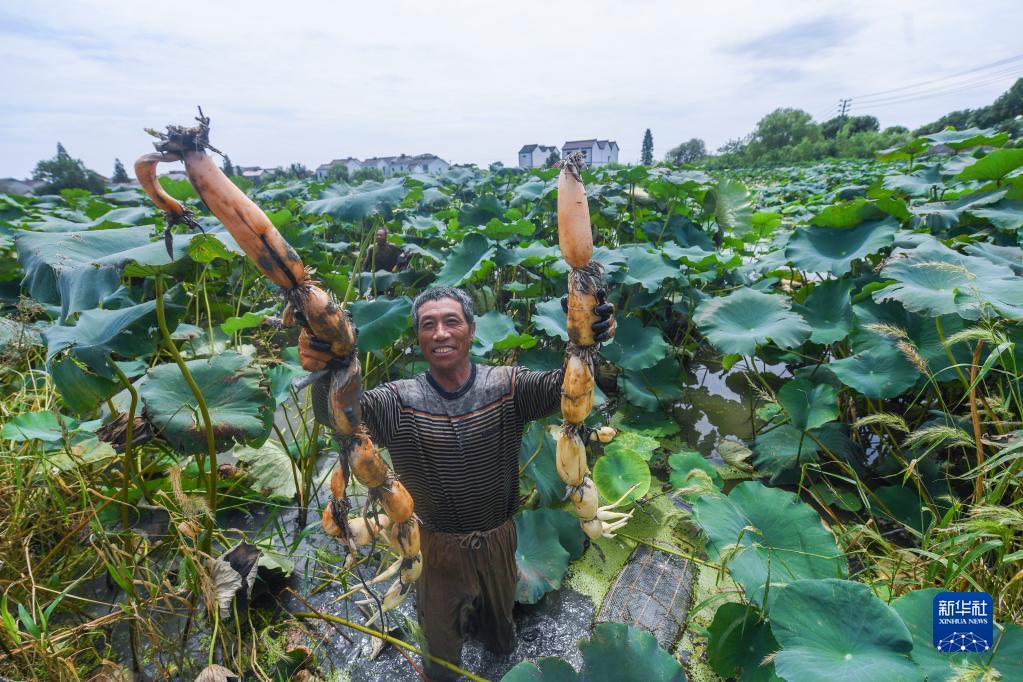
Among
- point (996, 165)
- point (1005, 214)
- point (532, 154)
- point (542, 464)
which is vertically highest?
point (532, 154)

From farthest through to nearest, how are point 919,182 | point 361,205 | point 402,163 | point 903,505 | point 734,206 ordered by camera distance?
point 402,163 < point 734,206 < point 919,182 < point 361,205 < point 903,505

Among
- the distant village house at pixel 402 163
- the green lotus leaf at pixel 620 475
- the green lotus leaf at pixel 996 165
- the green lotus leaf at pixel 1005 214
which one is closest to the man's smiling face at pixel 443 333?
the green lotus leaf at pixel 620 475

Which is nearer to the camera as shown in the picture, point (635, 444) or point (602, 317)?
point (602, 317)

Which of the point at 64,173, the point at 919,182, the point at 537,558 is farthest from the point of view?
the point at 64,173

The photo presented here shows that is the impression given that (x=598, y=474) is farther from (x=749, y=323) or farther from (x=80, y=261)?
(x=80, y=261)

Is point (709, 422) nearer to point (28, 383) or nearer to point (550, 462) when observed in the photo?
point (550, 462)

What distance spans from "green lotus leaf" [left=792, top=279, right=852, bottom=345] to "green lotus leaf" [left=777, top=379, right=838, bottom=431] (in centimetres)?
29

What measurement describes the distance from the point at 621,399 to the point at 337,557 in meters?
2.30

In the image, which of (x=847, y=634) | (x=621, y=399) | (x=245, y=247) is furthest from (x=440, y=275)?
(x=847, y=634)

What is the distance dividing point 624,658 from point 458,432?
2.48 feet

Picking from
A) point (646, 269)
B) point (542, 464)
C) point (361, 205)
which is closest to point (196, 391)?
point (542, 464)

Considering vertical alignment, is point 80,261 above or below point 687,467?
above

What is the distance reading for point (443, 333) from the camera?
1.44 meters

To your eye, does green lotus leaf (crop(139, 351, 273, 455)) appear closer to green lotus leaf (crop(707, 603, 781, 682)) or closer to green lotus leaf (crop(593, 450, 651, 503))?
green lotus leaf (crop(593, 450, 651, 503))
